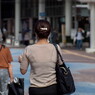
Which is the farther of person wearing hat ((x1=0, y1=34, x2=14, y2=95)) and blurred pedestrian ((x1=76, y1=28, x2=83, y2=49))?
blurred pedestrian ((x1=76, y1=28, x2=83, y2=49))

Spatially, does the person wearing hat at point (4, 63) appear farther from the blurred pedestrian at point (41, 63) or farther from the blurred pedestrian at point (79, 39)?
the blurred pedestrian at point (79, 39)

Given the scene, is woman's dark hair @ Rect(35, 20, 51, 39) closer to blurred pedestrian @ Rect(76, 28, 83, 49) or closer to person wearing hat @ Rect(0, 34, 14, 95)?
person wearing hat @ Rect(0, 34, 14, 95)

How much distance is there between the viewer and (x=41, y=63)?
483 cm

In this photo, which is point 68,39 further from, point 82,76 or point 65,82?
point 65,82

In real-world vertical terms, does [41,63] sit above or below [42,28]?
below

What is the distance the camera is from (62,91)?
4.79m

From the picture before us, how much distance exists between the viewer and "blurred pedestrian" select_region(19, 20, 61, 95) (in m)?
4.77

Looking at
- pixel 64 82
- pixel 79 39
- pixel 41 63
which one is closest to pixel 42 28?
pixel 41 63

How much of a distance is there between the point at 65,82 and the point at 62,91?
0.11m

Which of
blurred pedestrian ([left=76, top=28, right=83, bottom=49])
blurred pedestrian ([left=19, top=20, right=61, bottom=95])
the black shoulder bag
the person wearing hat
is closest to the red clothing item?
the person wearing hat

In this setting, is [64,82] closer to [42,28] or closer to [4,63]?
[42,28]

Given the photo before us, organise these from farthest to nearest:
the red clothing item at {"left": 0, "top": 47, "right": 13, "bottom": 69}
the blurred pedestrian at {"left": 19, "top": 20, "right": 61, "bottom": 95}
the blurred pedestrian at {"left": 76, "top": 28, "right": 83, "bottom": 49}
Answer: the blurred pedestrian at {"left": 76, "top": 28, "right": 83, "bottom": 49} → the red clothing item at {"left": 0, "top": 47, "right": 13, "bottom": 69} → the blurred pedestrian at {"left": 19, "top": 20, "right": 61, "bottom": 95}

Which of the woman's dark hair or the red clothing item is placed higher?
the woman's dark hair

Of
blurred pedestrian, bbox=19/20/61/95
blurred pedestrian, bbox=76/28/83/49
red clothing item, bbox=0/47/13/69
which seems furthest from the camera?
blurred pedestrian, bbox=76/28/83/49
